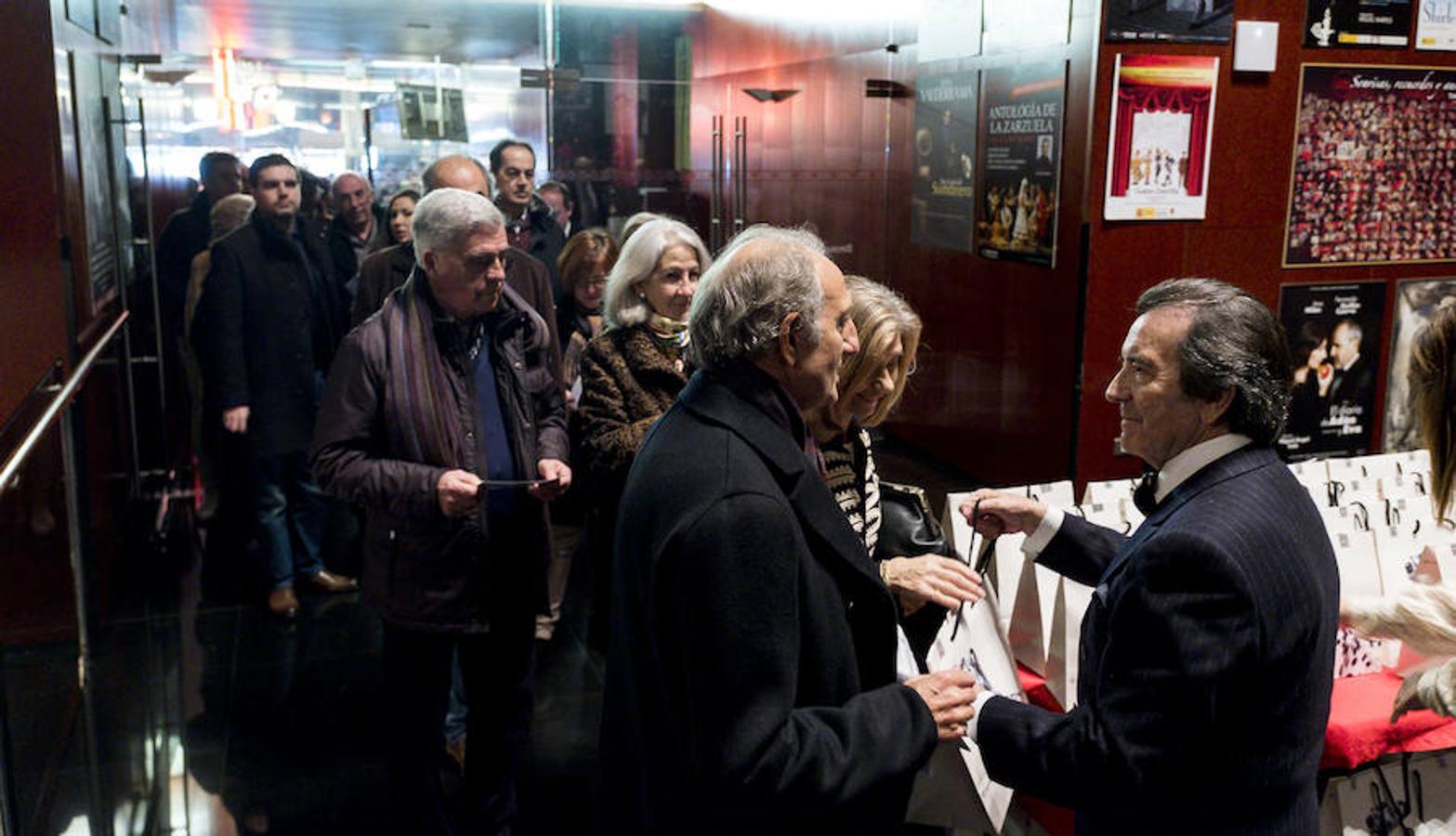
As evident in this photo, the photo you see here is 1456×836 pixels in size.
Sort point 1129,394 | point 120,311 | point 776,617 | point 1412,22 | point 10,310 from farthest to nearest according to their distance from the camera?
point 120,311, point 1412,22, point 10,310, point 1129,394, point 776,617

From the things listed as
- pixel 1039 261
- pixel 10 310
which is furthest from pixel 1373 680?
pixel 10 310

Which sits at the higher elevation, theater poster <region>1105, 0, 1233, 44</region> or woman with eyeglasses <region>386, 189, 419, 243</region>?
theater poster <region>1105, 0, 1233, 44</region>

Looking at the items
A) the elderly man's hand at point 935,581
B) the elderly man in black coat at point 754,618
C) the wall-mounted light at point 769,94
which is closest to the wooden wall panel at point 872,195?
the wall-mounted light at point 769,94

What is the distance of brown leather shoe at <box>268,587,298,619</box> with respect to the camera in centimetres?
515

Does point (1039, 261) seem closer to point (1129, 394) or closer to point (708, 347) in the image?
point (1129, 394)

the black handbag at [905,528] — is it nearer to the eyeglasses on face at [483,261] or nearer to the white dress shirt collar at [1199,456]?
the white dress shirt collar at [1199,456]

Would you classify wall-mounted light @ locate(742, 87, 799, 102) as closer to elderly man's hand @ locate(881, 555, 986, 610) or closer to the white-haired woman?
the white-haired woman

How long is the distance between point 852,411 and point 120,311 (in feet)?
12.7

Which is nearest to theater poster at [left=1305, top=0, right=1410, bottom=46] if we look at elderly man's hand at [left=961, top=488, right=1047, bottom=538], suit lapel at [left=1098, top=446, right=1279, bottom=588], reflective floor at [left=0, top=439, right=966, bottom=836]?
reflective floor at [left=0, top=439, right=966, bottom=836]

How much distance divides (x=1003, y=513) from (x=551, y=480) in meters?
1.12

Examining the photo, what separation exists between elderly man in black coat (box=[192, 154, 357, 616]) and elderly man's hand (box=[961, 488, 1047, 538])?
327 centimetres

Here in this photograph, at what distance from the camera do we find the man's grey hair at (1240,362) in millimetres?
1940

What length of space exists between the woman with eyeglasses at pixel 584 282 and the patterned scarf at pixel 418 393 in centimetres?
162

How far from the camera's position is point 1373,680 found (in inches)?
127
